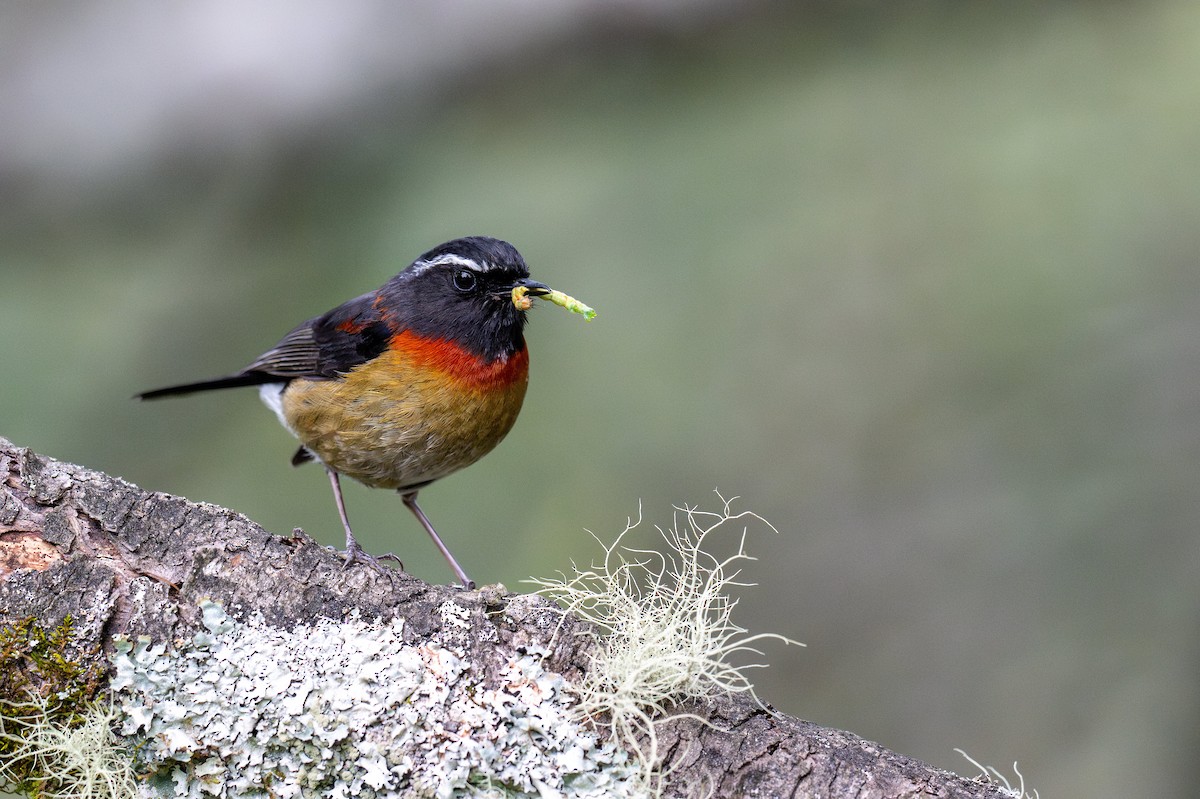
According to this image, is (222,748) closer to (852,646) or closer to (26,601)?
(26,601)

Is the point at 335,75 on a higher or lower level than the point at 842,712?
higher

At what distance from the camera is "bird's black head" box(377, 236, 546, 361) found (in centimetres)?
453

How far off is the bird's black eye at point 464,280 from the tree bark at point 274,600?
1.95 m

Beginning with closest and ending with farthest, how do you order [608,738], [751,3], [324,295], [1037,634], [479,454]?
[608,738]
[479,454]
[1037,634]
[751,3]
[324,295]

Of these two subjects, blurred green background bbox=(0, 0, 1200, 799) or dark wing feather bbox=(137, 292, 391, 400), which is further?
blurred green background bbox=(0, 0, 1200, 799)

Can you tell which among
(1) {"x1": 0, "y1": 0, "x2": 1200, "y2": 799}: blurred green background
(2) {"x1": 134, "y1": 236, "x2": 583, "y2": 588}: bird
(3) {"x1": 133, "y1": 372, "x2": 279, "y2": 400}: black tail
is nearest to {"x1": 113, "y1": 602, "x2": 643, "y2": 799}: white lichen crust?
(2) {"x1": 134, "y1": 236, "x2": 583, "y2": 588}: bird

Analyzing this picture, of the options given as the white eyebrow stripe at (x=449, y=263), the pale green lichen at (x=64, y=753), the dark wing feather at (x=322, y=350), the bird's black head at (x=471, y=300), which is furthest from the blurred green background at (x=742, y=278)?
the pale green lichen at (x=64, y=753)

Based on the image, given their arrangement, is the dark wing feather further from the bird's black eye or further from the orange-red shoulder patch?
the bird's black eye

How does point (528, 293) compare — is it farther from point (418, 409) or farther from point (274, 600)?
point (274, 600)

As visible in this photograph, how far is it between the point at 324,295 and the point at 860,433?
10.9 ft

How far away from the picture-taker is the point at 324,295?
607 centimetres

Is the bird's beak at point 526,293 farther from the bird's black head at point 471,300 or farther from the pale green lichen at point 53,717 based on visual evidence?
the pale green lichen at point 53,717

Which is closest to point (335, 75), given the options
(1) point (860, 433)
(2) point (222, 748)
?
(1) point (860, 433)

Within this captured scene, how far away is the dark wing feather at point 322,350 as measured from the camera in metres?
4.68
